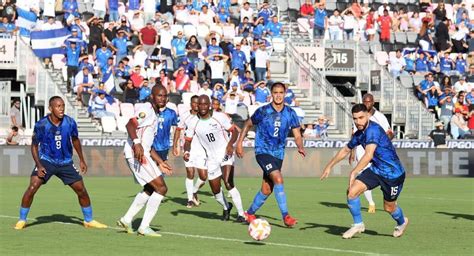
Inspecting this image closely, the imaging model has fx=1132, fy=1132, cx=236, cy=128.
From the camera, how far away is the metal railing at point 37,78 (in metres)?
35.2

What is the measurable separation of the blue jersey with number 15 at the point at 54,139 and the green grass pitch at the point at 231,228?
109 centimetres

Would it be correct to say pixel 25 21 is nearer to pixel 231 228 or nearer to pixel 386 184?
pixel 231 228

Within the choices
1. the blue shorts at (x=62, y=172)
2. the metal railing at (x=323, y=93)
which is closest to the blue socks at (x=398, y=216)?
the blue shorts at (x=62, y=172)

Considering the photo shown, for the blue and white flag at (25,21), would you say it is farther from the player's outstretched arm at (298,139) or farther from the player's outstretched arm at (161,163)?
the player's outstretched arm at (161,163)

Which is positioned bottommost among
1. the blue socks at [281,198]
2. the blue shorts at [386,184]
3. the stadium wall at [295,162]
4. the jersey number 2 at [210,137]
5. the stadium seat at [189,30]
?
the stadium wall at [295,162]

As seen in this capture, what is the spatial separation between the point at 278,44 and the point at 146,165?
2536 cm

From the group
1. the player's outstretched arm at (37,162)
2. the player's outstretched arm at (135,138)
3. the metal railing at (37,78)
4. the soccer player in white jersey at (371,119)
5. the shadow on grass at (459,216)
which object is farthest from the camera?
the metal railing at (37,78)

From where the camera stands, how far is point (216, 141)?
19828 millimetres

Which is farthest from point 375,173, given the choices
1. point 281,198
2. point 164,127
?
point 164,127

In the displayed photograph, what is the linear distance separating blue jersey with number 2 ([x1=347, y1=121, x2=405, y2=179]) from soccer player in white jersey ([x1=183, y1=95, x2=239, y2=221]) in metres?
3.59

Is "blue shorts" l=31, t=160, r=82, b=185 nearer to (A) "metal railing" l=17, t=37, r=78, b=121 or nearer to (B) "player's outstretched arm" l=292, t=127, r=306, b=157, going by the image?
(B) "player's outstretched arm" l=292, t=127, r=306, b=157

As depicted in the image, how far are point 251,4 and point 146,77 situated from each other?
26.2 ft

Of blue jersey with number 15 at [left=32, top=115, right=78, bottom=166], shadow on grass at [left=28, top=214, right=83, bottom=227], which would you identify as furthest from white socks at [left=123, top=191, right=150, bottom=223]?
shadow on grass at [left=28, top=214, right=83, bottom=227]

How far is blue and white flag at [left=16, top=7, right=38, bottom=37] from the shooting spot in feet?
122
